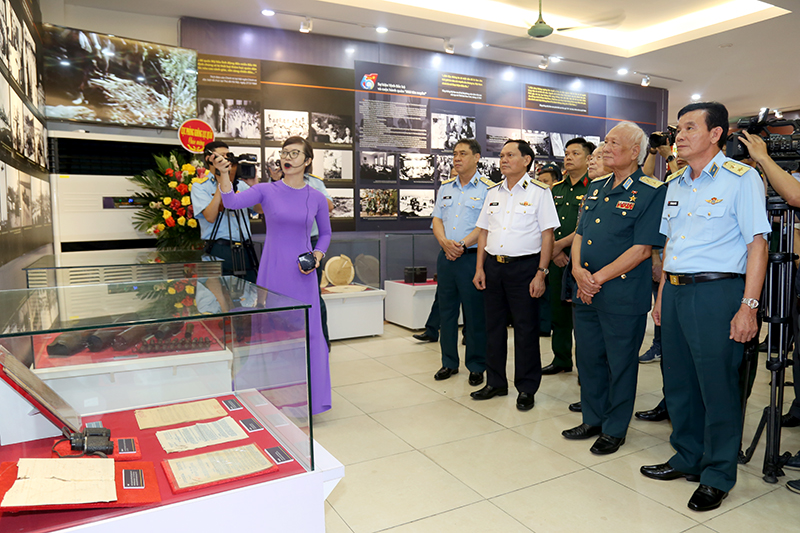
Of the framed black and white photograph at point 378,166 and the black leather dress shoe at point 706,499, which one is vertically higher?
the framed black and white photograph at point 378,166

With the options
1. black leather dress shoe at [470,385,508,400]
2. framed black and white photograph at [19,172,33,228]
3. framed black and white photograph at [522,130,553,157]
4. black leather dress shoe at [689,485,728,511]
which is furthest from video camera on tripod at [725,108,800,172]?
framed black and white photograph at [522,130,553,157]

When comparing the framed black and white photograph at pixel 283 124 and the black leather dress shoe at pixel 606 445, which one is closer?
the black leather dress shoe at pixel 606 445

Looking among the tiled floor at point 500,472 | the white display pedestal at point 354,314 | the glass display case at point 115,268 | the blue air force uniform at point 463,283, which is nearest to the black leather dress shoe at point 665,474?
the tiled floor at point 500,472

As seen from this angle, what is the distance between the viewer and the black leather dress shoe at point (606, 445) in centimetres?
294

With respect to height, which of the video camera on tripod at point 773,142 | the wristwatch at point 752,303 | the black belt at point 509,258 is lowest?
the wristwatch at point 752,303

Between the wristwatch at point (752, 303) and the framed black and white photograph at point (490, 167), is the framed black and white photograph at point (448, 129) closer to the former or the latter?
the framed black and white photograph at point (490, 167)

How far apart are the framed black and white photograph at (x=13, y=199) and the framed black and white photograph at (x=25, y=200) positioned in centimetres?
6

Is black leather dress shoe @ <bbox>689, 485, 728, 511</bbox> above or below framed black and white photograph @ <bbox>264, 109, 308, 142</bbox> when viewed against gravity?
below

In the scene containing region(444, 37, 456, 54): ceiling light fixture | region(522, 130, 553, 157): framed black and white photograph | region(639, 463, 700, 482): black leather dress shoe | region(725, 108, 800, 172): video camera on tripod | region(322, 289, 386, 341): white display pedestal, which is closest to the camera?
region(725, 108, 800, 172): video camera on tripod

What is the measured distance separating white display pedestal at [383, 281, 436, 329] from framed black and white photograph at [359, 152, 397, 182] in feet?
4.63

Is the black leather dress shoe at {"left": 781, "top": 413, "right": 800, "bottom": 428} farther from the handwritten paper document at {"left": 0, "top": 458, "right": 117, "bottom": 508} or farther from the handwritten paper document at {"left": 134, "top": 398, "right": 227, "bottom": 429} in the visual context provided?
the handwritten paper document at {"left": 0, "top": 458, "right": 117, "bottom": 508}

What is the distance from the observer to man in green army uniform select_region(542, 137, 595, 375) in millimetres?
4457

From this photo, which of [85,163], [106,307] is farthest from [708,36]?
[106,307]

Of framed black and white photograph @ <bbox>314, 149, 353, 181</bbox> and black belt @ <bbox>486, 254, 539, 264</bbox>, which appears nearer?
black belt @ <bbox>486, 254, 539, 264</bbox>
